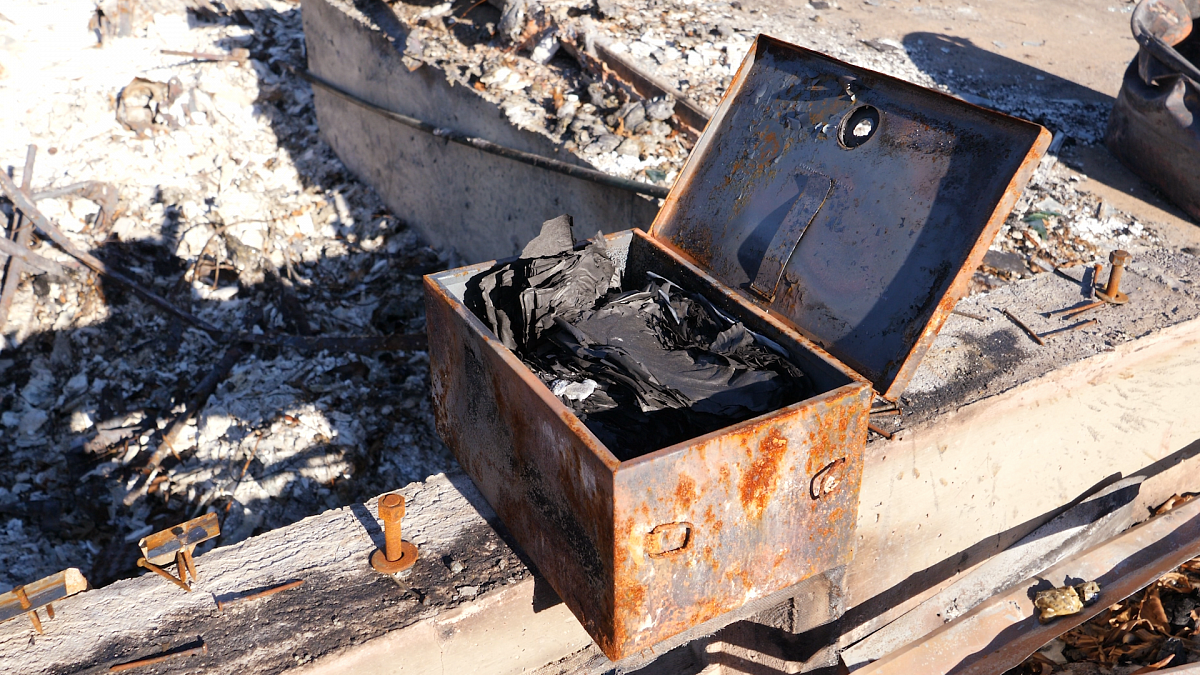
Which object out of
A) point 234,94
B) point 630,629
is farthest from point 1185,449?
point 234,94

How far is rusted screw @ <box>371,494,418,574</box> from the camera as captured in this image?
2217 millimetres

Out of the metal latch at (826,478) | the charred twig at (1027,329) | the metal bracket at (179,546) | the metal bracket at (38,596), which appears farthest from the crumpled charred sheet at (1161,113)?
the metal bracket at (38,596)

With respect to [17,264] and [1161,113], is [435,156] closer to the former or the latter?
[17,264]

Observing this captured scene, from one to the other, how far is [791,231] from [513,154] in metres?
A: 2.94

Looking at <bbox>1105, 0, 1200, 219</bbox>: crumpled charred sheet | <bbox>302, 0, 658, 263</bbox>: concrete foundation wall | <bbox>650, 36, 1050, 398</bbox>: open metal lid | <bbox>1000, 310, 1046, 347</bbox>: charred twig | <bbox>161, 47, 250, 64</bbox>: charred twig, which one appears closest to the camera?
<bbox>650, 36, 1050, 398</bbox>: open metal lid

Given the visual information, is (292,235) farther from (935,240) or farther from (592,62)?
(935,240)

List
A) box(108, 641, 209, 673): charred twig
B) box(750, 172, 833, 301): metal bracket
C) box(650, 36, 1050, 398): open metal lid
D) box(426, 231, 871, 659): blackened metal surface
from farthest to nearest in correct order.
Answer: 1. box(750, 172, 833, 301): metal bracket
2. box(650, 36, 1050, 398): open metal lid
3. box(108, 641, 209, 673): charred twig
4. box(426, 231, 871, 659): blackened metal surface

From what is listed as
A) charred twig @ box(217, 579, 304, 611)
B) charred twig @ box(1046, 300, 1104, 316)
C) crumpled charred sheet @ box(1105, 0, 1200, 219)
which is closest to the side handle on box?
charred twig @ box(217, 579, 304, 611)

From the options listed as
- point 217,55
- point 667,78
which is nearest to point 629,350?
point 667,78

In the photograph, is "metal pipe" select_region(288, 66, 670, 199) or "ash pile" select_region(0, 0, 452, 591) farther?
"ash pile" select_region(0, 0, 452, 591)

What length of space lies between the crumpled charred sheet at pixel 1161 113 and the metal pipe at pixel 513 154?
2.89m

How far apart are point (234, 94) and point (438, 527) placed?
6869 mm

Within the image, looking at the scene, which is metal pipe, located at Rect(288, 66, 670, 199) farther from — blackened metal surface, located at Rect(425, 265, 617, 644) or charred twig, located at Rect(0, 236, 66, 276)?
charred twig, located at Rect(0, 236, 66, 276)

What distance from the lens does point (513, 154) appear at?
5.06 meters
